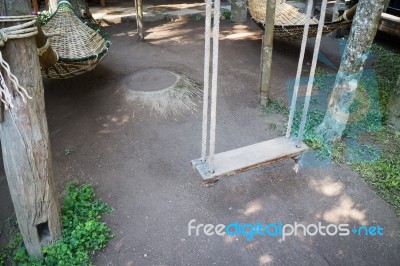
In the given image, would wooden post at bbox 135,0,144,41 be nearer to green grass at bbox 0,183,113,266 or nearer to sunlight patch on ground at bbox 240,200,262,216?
green grass at bbox 0,183,113,266

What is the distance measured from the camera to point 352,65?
12.0 ft

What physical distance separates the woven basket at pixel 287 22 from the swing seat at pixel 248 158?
11.5 ft

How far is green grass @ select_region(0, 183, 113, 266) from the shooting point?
2.72 meters

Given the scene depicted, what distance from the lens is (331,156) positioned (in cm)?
384

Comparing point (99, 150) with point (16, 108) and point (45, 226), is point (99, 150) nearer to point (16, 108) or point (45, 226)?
point (45, 226)

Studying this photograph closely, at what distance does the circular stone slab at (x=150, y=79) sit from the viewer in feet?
16.7

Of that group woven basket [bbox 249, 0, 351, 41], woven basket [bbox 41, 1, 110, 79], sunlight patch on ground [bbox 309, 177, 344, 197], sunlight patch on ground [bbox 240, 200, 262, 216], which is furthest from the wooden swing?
woven basket [bbox 249, 0, 351, 41]

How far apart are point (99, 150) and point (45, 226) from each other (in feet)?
4.09

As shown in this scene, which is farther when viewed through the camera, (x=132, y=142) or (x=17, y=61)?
(x=132, y=142)

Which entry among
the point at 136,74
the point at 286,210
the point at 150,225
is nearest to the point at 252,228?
the point at 286,210

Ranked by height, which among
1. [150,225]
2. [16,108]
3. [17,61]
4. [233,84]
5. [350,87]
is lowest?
[150,225]

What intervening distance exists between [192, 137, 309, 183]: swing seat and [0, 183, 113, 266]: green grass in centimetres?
114

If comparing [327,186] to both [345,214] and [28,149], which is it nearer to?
[345,214]

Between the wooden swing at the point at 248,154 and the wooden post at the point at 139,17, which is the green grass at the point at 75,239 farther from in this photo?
the wooden post at the point at 139,17
